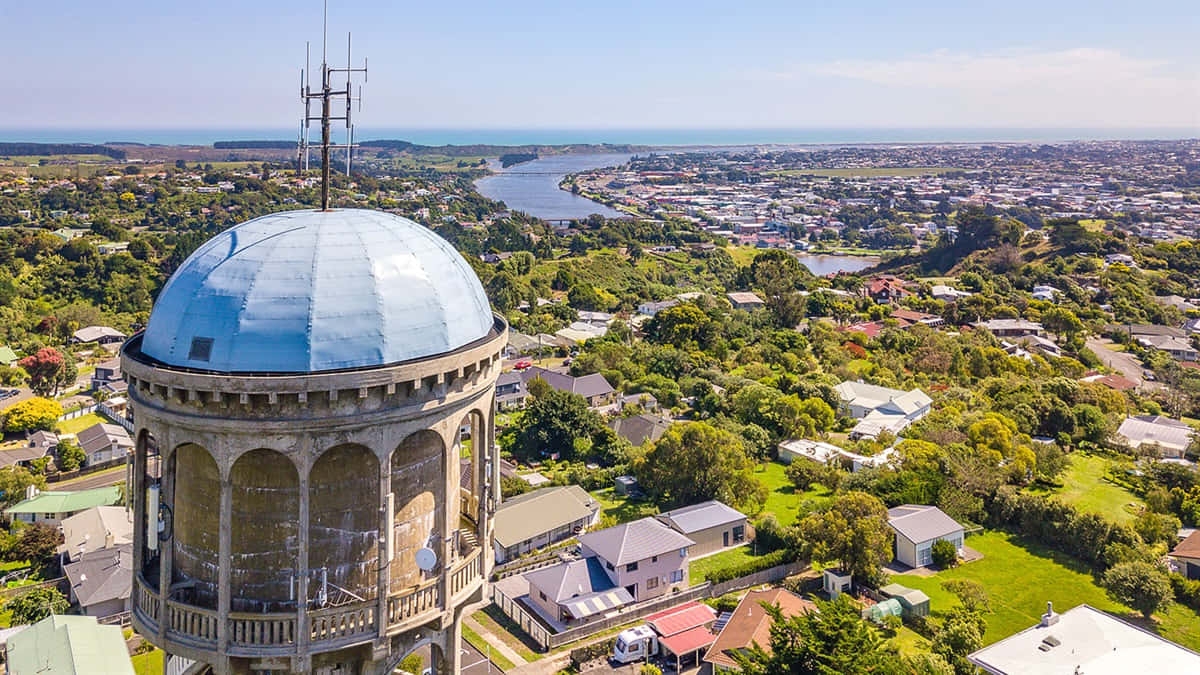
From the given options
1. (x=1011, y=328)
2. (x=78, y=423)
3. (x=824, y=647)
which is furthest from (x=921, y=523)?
(x=78, y=423)

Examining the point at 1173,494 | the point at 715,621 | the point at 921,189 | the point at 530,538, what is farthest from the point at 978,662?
the point at 921,189

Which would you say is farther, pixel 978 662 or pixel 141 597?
pixel 978 662

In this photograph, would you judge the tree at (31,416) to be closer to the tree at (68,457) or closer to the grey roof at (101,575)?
the tree at (68,457)

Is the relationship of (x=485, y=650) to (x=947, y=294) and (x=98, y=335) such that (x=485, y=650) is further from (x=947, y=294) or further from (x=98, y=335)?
(x=947, y=294)

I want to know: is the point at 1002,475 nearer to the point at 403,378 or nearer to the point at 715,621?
the point at 715,621

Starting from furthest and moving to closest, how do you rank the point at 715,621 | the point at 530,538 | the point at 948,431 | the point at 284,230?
the point at 948,431, the point at 530,538, the point at 715,621, the point at 284,230
